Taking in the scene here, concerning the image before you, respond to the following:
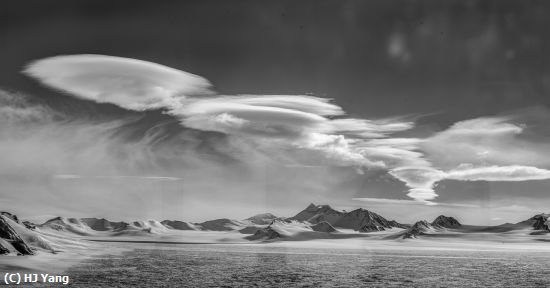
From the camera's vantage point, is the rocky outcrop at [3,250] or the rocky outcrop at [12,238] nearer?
the rocky outcrop at [3,250]

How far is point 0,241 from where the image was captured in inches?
3659

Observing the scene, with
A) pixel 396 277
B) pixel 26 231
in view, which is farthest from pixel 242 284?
pixel 26 231

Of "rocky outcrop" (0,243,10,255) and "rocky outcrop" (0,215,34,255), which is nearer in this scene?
"rocky outcrop" (0,243,10,255)

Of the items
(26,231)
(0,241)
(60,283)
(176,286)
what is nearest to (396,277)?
(176,286)

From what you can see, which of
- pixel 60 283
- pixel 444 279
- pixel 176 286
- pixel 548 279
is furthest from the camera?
pixel 548 279

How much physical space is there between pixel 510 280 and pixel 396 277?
2077 cm

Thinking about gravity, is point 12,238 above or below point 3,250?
above

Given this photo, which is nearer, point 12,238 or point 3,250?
point 3,250

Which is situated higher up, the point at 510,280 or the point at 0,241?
the point at 0,241

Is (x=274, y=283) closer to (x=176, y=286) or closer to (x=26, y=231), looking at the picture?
(x=176, y=286)

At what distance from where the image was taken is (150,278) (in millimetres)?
78250

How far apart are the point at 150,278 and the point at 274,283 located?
62.4ft

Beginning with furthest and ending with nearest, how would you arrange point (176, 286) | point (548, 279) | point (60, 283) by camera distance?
point (548, 279) → point (176, 286) → point (60, 283)

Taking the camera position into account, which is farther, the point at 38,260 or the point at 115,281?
the point at 38,260
